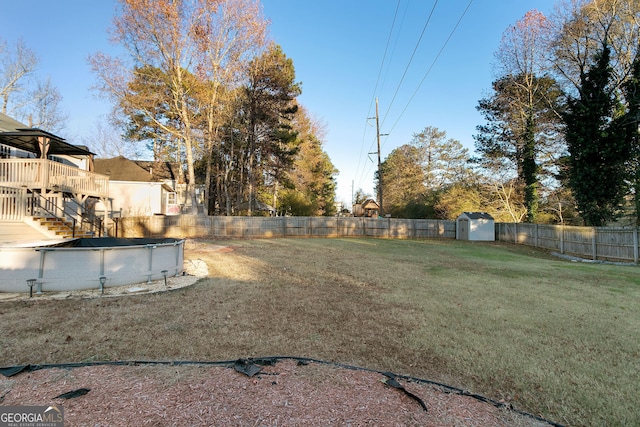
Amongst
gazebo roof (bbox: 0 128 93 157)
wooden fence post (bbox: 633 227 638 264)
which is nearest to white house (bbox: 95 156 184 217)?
gazebo roof (bbox: 0 128 93 157)

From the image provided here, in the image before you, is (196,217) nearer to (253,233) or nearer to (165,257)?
(253,233)

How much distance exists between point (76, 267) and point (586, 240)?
1792cm

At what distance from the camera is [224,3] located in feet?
57.7

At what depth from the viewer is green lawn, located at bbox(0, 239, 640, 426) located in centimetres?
284

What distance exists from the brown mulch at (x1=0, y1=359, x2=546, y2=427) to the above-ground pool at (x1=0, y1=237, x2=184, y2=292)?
3.42 meters

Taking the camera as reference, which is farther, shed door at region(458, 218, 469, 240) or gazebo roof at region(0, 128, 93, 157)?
shed door at region(458, 218, 469, 240)

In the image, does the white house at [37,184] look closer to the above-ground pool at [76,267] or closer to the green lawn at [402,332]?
the above-ground pool at [76,267]

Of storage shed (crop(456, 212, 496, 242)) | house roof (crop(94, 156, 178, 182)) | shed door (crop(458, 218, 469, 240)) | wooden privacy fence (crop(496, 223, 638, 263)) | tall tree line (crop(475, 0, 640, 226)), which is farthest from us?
house roof (crop(94, 156, 178, 182))

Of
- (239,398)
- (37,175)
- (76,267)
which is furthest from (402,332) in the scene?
(37,175)

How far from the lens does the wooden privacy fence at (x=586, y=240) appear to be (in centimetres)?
1160

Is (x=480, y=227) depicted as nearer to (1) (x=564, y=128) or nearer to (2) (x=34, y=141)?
(1) (x=564, y=128)

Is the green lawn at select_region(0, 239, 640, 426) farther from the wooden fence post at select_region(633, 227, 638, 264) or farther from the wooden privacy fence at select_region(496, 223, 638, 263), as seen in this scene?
the wooden privacy fence at select_region(496, 223, 638, 263)

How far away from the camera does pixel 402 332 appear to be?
13.1ft

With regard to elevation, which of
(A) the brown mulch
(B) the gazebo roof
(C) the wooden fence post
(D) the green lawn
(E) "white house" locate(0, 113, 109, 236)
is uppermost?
(B) the gazebo roof
